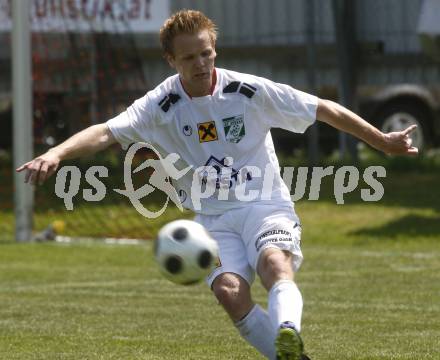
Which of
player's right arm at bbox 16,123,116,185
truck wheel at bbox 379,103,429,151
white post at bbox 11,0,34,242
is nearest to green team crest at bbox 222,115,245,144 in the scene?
player's right arm at bbox 16,123,116,185

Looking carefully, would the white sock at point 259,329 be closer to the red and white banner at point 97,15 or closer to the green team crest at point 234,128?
the green team crest at point 234,128

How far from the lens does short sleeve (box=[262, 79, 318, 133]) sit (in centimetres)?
637

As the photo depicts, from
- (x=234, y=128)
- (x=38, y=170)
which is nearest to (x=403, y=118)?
(x=234, y=128)

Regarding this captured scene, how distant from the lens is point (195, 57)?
6207mm

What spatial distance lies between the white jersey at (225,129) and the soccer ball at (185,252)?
0.50 metres

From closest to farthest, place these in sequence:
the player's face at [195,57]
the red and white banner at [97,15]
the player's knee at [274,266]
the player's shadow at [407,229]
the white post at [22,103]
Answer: the player's knee at [274,266] < the player's face at [195,57] < the white post at [22,103] < the player's shadow at [407,229] < the red and white banner at [97,15]

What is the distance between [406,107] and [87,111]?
4711 mm

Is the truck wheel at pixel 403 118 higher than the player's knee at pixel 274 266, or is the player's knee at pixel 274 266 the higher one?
the player's knee at pixel 274 266

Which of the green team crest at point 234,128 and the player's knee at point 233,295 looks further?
the green team crest at point 234,128

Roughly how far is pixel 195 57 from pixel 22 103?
7599 millimetres

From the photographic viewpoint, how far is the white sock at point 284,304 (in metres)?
5.62

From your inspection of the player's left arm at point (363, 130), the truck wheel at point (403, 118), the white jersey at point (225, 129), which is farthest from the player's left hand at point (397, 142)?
the truck wheel at point (403, 118)

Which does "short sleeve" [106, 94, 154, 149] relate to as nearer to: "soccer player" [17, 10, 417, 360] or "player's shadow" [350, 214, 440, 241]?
"soccer player" [17, 10, 417, 360]

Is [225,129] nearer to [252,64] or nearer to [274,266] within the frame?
[274,266]
